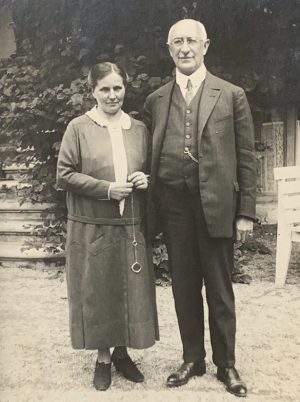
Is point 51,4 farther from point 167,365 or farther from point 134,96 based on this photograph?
point 167,365

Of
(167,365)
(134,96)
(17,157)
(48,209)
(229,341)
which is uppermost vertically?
(134,96)

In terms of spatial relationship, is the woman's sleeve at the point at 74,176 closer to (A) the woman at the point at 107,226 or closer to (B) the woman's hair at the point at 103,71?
(A) the woman at the point at 107,226

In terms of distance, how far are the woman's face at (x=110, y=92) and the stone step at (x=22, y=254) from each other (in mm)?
1485

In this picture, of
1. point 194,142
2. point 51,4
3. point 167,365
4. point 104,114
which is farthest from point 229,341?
point 51,4

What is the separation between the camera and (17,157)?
9.92ft

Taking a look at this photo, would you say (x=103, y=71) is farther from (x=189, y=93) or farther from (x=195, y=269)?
(x=195, y=269)

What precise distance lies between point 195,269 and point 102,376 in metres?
0.62

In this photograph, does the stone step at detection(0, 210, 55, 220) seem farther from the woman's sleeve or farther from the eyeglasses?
the eyeglasses

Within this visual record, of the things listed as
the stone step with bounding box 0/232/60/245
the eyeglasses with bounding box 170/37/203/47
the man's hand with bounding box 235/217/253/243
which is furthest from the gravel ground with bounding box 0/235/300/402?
the eyeglasses with bounding box 170/37/203/47

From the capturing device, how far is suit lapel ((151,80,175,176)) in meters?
1.89

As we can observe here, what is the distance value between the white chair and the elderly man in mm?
1049

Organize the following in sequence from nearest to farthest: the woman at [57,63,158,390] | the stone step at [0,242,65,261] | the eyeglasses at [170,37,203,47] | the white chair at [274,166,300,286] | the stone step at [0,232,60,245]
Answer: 1. the eyeglasses at [170,37,203,47]
2. the woman at [57,63,158,390]
3. the white chair at [274,166,300,286]
4. the stone step at [0,242,65,261]
5. the stone step at [0,232,60,245]

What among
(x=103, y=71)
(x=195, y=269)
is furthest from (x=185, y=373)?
(x=103, y=71)

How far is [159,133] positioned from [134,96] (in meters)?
0.96
